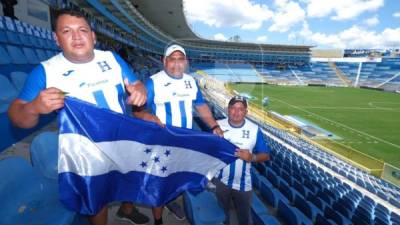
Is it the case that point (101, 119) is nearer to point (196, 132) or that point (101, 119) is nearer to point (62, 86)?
point (62, 86)

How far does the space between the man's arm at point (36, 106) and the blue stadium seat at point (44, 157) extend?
909 mm

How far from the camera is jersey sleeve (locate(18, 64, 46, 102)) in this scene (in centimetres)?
177

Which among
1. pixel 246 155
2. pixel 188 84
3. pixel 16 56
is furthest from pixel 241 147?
pixel 16 56

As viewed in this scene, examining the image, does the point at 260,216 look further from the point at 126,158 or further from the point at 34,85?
the point at 34,85

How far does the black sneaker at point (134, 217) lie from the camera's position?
116 inches

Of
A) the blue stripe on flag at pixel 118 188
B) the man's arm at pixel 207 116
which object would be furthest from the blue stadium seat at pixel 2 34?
the blue stripe on flag at pixel 118 188

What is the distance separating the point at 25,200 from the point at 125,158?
0.77m

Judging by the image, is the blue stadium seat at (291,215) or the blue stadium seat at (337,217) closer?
the blue stadium seat at (291,215)

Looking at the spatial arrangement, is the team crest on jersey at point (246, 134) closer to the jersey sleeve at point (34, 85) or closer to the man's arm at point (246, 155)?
the man's arm at point (246, 155)

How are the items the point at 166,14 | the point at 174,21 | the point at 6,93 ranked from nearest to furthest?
the point at 6,93, the point at 166,14, the point at 174,21

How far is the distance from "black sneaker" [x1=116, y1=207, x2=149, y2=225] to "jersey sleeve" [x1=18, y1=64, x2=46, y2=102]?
1.72 m

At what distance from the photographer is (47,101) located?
161cm

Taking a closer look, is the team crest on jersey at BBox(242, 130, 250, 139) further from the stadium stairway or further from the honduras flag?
the stadium stairway

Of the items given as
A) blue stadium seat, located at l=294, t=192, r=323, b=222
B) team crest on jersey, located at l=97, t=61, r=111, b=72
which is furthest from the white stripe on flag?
blue stadium seat, located at l=294, t=192, r=323, b=222
